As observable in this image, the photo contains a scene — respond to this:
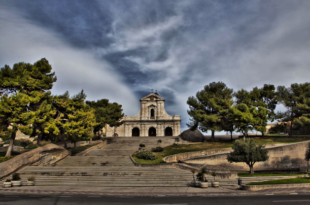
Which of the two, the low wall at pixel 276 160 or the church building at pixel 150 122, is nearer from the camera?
the low wall at pixel 276 160

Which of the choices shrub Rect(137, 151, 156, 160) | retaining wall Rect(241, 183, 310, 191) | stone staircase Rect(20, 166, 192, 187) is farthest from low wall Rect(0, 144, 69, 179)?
retaining wall Rect(241, 183, 310, 191)

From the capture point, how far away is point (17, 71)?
2392 centimetres

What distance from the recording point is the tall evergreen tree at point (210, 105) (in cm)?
3900

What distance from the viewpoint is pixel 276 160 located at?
26781mm

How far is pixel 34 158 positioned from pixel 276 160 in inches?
1120

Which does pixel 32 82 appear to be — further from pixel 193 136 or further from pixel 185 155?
pixel 193 136

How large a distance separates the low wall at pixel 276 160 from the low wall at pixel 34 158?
604 inches

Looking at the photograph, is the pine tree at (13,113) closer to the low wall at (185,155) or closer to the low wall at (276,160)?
the low wall at (185,155)

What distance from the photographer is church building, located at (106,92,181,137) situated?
57.9m

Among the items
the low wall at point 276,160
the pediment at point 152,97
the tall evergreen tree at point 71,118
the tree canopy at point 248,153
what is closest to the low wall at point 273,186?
the tree canopy at point 248,153

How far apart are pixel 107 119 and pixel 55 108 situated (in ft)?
54.3

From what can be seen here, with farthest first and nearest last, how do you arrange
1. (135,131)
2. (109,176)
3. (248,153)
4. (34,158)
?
(135,131) < (34,158) < (248,153) < (109,176)

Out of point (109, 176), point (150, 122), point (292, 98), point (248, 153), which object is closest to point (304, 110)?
point (292, 98)

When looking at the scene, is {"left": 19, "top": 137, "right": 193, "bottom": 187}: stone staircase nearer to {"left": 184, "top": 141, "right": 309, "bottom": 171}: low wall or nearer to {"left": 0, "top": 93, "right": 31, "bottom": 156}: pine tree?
{"left": 0, "top": 93, "right": 31, "bottom": 156}: pine tree
